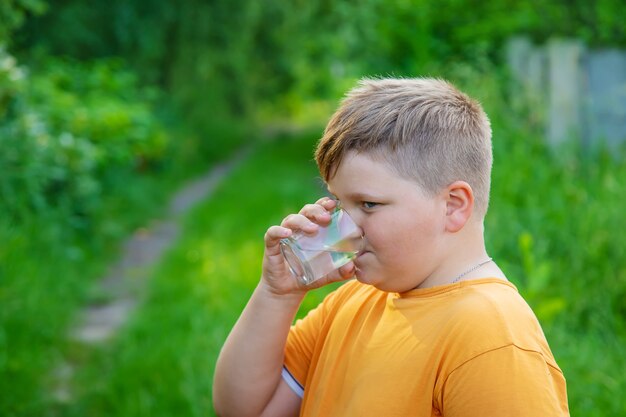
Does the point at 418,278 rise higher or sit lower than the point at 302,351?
higher

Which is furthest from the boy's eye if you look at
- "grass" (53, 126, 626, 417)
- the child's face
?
"grass" (53, 126, 626, 417)

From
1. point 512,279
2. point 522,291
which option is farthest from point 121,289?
point 522,291

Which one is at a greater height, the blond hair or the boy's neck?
the blond hair

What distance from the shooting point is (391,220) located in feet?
5.27

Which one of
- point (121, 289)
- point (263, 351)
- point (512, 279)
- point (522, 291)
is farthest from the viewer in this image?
point (121, 289)

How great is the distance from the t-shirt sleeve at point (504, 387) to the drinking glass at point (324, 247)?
1.06ft

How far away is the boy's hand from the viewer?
65.6 inches

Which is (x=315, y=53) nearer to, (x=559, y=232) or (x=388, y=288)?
(x=559, y=232)

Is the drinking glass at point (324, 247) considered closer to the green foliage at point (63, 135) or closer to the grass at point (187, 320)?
the grass at point (187, 320)

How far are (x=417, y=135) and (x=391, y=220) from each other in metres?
0.17

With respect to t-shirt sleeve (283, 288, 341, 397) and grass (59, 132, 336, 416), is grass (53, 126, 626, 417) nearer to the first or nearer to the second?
grass (59, 132, 336, 416)

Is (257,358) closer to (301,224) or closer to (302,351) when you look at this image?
(302,351)

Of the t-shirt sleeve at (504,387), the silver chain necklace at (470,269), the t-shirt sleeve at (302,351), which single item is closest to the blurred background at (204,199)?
the t-shirt sleeve at (302,351)

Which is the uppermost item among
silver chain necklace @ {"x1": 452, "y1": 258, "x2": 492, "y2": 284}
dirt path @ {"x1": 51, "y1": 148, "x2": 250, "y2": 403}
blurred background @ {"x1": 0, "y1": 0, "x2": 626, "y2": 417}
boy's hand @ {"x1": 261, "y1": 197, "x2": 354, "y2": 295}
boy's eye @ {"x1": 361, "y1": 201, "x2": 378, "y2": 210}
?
boy's eye @ {"x1": 361, "y1": 201, "x2": 378, "y2": 210}
